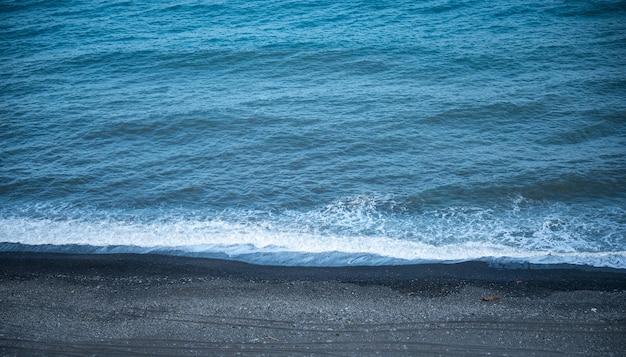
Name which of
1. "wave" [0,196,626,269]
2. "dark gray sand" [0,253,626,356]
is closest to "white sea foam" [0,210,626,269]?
"wave" [0,196,626,269]

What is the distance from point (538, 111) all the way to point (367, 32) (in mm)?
9958

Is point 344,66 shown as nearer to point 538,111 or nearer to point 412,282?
point 538,111

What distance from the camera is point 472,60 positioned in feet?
64.4

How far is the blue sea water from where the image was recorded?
1099cm

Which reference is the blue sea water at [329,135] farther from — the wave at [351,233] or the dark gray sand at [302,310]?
the dark gray sand at [302,310]

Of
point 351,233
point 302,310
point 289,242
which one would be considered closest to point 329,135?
point 351,233

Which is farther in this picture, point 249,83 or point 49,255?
point 249,83

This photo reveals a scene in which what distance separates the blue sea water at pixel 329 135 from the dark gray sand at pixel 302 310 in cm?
69

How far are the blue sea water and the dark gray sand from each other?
69cm

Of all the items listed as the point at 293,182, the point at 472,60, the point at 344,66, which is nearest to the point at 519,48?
the point at 472,60

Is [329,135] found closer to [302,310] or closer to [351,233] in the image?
[351,233]

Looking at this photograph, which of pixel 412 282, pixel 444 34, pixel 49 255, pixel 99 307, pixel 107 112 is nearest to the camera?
pixel 99 307

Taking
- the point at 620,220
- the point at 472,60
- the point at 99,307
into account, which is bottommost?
the point at 620,220

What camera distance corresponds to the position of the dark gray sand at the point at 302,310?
755cm
